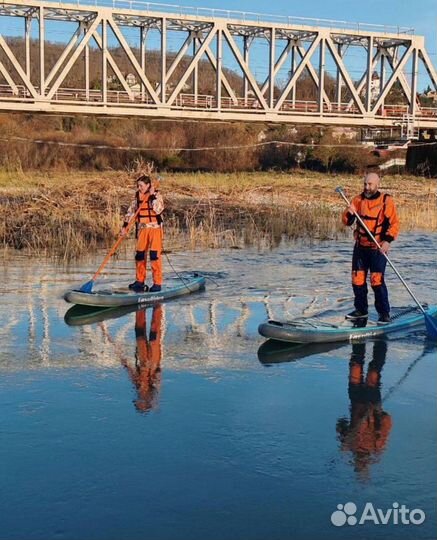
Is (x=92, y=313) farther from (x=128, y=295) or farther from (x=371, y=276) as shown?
(x=371, y=276)

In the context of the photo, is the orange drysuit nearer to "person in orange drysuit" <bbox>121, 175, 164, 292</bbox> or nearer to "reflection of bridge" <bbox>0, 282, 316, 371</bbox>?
"person in orange drysuit" <bbox>121, 175, 164, 292</bbox>

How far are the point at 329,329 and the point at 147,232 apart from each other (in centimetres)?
419

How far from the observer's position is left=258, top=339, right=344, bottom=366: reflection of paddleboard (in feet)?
28.8

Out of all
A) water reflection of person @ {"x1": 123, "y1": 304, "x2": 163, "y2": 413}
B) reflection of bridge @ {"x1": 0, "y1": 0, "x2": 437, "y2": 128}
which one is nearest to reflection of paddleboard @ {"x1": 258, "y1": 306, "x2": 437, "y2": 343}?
water reflection of person @ {"x1": 123, "y1": 304, "x2": 163, "y2": 413}

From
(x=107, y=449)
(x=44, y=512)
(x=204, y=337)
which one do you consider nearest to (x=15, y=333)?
(x=204, y=337)

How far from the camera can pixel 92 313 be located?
11273 mm

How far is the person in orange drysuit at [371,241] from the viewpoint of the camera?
1000cm

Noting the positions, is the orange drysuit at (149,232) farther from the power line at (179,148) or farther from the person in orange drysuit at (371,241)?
the power line at (179,148)

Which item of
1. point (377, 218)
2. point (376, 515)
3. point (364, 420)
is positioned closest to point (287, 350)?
point (377, 218)

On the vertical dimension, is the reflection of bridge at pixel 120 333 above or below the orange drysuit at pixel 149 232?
below

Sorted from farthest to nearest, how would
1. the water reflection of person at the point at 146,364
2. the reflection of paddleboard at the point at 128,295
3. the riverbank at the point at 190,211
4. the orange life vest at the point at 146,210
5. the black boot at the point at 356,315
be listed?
the riverbank at the point at 190,211 → the orange life vest at the point at 146,210 → the reflection of paddleboard at the point at 128,295 → the black boot at the point at 356,315 → the water reflection of person at the point at 146,364

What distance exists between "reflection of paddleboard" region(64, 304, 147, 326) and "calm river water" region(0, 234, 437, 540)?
0.07m

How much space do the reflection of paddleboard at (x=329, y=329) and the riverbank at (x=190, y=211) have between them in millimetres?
9200

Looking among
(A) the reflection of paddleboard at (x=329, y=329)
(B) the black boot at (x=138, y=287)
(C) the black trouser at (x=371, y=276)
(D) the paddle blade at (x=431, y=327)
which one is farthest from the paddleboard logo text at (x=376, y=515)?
(B) the black boot at (x=138, y=287)
